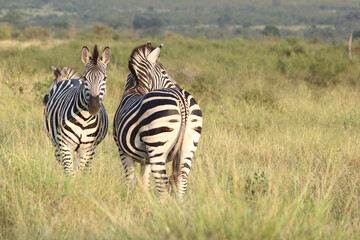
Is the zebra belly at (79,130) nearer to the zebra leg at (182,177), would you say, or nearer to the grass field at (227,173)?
the grass field at (227,173)

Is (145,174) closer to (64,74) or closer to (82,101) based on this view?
(82,101)

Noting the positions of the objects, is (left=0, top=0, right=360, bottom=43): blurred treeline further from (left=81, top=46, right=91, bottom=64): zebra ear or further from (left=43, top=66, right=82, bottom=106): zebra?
(left=81, top=46, right=91, bottom=64): zebra ear

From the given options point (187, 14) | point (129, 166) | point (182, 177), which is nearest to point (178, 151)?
point (182, 177)

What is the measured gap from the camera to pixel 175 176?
392cm

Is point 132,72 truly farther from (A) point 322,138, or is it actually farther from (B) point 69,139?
(A) point 322,138

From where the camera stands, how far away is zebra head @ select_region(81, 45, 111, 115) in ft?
13.7

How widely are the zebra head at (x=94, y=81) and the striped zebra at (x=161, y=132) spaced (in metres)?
0.27

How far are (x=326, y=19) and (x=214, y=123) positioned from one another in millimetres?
127777

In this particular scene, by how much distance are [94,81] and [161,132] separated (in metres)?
0.99

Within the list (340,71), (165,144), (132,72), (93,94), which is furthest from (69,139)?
(340,71)

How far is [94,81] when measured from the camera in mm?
4246

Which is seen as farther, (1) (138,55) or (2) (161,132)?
(1) (138,55)

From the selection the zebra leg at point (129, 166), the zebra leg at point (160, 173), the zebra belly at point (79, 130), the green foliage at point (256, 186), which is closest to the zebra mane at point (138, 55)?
the zebra belly at point (79, 130)

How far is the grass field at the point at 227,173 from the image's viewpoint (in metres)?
2.81
